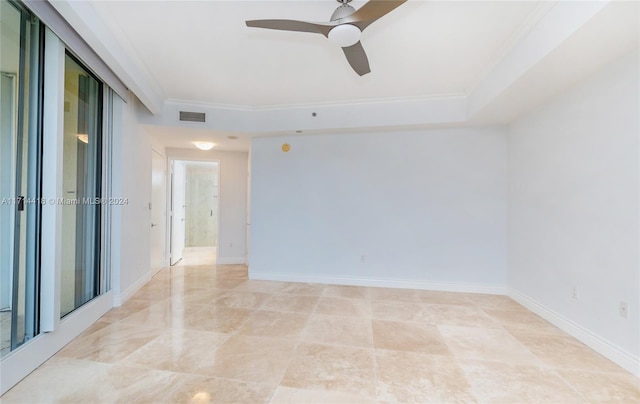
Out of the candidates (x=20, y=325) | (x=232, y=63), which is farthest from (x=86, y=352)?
(x=232, y=63)

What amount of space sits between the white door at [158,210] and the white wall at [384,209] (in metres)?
1.66

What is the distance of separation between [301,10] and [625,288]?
10.7ft

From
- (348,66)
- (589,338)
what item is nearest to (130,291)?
(348,66)

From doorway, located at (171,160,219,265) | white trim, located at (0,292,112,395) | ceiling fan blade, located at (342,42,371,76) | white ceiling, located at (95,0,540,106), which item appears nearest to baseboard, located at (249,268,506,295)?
white trim, located at (0,292,112,395)

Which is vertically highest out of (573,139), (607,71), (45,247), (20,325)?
(607,71)

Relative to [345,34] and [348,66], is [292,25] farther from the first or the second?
[348,66]

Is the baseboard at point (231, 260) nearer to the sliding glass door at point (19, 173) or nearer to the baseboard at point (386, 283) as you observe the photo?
the baseboard at point (386, 283)

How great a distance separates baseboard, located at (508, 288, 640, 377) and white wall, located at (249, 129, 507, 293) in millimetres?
716

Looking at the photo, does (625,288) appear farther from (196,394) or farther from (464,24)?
(196,394)

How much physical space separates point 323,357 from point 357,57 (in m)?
2.48

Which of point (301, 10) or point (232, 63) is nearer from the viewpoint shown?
point (301, 10)

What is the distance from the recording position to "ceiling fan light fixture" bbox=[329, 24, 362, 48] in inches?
71.4

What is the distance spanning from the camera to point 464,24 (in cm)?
217

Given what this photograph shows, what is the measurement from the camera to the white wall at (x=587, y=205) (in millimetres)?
2021
